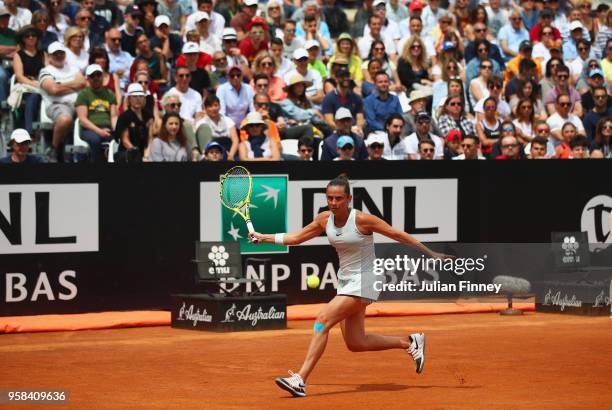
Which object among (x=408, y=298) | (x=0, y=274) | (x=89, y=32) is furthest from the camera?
(x=89, y=32)

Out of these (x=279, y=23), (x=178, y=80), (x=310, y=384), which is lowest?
(x=310, y=384)

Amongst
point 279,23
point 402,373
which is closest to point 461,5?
point 279,23

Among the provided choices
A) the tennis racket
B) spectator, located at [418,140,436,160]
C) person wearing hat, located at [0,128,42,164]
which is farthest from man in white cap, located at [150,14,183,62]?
the tennis racket

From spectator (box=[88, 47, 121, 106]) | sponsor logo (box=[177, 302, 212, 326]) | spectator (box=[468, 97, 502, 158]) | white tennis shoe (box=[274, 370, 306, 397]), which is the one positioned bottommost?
white tennis shoe (box=[274, 370, 306, 397])

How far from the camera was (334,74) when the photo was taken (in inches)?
763

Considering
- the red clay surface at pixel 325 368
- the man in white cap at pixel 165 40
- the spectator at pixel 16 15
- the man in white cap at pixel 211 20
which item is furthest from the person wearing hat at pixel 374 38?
the red clay surface at pixel 325 368

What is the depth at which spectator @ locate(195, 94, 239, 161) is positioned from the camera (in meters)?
17.5

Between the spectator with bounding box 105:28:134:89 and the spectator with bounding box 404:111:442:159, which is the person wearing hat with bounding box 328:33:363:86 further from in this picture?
the spectator with bounding box 105:28:134:89

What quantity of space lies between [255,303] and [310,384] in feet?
13.2

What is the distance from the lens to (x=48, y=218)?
50.1 ft

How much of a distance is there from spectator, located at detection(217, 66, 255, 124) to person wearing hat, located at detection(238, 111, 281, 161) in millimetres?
914

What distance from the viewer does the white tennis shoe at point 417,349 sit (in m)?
11.3

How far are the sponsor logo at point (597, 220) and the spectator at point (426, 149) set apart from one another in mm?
2462

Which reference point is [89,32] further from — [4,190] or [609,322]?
[609,322]
